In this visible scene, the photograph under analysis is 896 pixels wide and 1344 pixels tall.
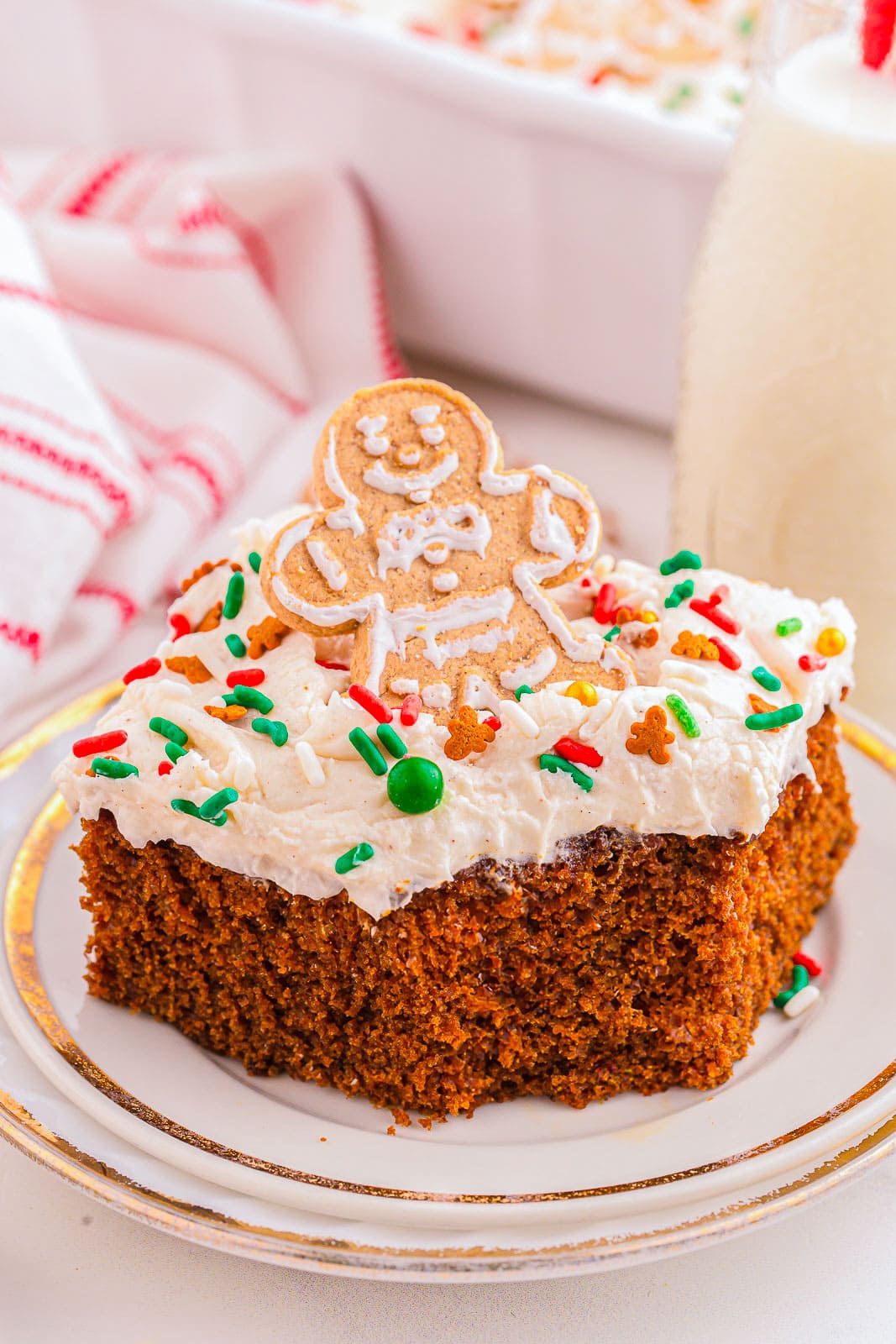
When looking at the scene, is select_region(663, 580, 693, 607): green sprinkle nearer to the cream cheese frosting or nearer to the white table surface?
the cream cheese frosting

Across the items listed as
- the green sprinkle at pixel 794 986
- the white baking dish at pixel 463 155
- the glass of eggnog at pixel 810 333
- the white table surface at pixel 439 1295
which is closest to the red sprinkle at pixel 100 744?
the white table surface at pixel 439 1295

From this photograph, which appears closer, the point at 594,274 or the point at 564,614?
the point at 564,614

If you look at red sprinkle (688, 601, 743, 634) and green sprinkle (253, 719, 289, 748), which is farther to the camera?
red sprinkle (688, 601, 743, 634)

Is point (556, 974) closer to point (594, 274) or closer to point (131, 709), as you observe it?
point (131, 709)

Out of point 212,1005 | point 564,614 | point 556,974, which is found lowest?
point 212,1005

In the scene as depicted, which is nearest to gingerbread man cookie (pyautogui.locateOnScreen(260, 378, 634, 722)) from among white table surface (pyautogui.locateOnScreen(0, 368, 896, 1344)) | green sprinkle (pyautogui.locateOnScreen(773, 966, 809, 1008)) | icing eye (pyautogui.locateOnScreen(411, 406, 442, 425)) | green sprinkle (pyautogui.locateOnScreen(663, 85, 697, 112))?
icing eye (pyautogui.locateOnScreen(411, 406, 442, 425))

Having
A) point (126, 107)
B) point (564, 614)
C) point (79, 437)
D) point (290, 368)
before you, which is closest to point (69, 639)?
point (79, 437)

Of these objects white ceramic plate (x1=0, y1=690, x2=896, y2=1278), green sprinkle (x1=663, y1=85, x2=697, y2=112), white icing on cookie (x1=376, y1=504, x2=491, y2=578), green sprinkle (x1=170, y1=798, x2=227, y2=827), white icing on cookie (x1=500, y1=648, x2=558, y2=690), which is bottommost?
white ceramic plate (x1=0, y1=690, x2=896, y2=1278)

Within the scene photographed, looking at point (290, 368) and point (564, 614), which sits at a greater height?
point (564, 614)
